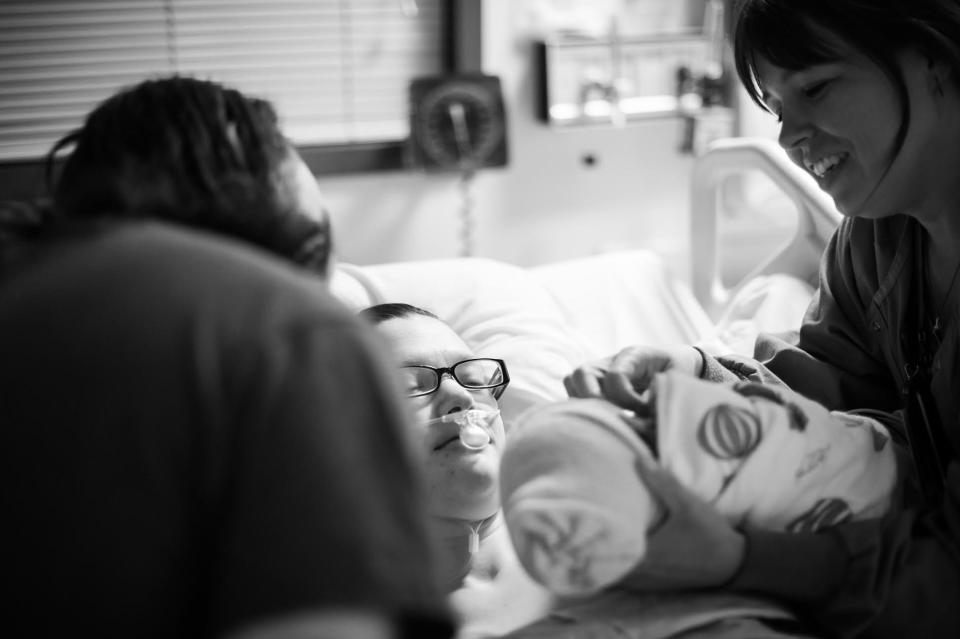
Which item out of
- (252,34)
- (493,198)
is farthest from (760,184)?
(252,34)

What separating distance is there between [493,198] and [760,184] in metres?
0.83

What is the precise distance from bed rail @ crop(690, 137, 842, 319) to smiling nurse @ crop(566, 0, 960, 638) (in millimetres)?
529

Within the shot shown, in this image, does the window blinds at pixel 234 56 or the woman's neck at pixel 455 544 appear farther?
the window blinds at pixel 234 56

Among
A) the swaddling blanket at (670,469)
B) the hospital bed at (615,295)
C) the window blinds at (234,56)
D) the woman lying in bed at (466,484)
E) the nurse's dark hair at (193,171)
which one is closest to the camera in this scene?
the nurse's dark hair at (193,171)

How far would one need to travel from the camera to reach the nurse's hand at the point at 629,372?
121 centimetres

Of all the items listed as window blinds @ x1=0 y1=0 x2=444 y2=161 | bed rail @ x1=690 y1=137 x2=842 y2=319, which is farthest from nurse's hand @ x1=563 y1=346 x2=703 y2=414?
window blinds @ x1=0 y1=0 x2=444 y2=161

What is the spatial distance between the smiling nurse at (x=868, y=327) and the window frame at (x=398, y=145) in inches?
54.6

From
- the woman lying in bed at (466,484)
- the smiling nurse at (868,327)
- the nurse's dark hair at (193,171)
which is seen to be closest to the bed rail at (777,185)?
the smiling nurse at (868,327)

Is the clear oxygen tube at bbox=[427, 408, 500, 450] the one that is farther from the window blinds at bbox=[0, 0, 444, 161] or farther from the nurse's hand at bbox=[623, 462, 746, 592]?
the window blinds at bbox=[0, 0, 444, 161]

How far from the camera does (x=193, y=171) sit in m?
0.88

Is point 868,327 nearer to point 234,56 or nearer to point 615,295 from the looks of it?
point 615,295

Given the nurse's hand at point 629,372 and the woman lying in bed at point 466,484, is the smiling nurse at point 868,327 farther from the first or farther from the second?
the woman lying in bed at point 466,484

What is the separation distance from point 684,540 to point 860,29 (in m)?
0.69

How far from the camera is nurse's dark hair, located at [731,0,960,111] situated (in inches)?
49.4
